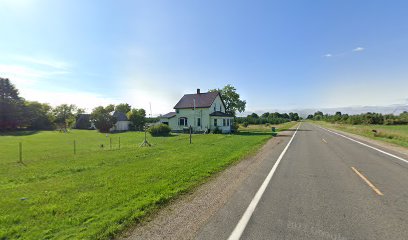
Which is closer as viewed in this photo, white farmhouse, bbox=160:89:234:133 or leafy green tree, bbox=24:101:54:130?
white farmhouse, bbox=160:89:234:133

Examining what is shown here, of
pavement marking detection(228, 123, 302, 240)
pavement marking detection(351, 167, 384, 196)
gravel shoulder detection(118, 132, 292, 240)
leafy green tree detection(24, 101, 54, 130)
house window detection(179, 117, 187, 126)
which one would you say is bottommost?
pavement marking detection(351, 167, 384, 196)

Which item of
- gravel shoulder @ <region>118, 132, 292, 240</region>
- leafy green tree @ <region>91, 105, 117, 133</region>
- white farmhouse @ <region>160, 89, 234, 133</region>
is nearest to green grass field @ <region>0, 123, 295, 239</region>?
gravel shoulder @ <region>118, 132, 292, 240</region>

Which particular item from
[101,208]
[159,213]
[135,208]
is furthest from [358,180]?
[101,208]

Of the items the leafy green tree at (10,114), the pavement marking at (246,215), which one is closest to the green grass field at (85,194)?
the pavement marking at (246,215)

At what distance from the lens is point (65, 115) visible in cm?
8206

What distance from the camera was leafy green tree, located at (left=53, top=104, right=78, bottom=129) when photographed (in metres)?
75.7

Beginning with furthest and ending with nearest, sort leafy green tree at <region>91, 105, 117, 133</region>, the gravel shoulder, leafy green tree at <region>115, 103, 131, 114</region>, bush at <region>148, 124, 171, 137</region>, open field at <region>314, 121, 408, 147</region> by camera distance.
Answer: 1. leafy green tree at <region>115, 103, 131, 114</region>
2. leafy green tree at <region>91, 105, 117, 133</region>
3. bush at <region>148, 124, 171, 137</region>
4. open field at <region>314, 121, 408, 147</region>
5. the gravel shoulder

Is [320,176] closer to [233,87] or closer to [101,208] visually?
[101,208]

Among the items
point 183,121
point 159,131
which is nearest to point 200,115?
point 183,121

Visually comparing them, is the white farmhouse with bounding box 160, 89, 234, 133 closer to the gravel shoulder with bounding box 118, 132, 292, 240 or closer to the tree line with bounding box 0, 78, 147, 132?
the tree line with bounding box 0, 78, 147, 132

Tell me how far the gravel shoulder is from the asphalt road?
216mm

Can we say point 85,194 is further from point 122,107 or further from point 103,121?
point 122,107

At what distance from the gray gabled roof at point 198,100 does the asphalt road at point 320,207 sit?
32.8m

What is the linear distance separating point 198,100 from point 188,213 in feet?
125
